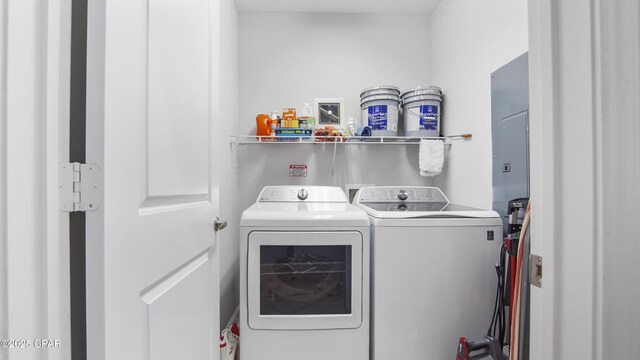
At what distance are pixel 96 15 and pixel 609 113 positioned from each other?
1.05m

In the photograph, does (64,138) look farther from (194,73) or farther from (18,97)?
(194,73)

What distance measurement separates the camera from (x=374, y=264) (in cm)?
138

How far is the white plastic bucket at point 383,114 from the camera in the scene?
2.14 meters

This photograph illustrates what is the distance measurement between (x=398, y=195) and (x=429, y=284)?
78 cm

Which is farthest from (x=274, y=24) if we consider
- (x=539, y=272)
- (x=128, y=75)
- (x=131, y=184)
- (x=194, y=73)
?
(x=539, y=272)

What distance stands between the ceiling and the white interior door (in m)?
1.42

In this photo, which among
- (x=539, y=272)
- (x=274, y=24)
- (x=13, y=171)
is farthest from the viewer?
(x=274, y=24)

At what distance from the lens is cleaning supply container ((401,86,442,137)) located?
6.95ft

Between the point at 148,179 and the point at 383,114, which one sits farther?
the point at 383,114

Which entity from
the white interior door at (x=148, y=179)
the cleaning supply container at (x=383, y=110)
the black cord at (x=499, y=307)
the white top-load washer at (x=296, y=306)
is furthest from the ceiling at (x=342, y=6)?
the black cord at (x=499, y=307)

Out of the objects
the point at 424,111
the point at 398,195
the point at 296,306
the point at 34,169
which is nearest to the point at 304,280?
the point at 296,306

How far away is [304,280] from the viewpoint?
1485 millimetres

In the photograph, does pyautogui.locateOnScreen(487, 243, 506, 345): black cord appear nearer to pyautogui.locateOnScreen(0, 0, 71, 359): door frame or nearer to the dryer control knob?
the dryer control knob

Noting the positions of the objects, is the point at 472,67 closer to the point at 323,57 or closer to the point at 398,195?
the point at 398,195
